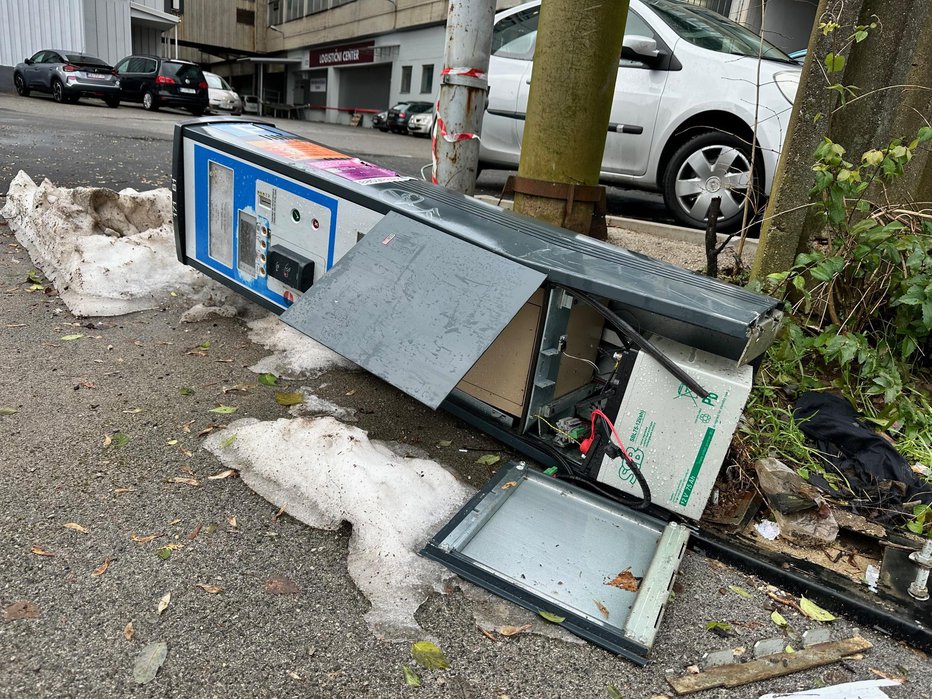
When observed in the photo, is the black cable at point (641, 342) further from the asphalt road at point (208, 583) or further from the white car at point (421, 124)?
the white car at point (421, 124)

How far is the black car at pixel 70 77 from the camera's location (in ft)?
58.5

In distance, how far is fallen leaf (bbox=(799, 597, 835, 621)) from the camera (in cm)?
199

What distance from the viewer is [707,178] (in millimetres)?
5152

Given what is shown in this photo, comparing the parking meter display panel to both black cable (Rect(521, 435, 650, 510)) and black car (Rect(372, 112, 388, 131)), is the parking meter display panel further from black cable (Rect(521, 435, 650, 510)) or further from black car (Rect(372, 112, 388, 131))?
black car (Rect(372, 112, 388, 131))

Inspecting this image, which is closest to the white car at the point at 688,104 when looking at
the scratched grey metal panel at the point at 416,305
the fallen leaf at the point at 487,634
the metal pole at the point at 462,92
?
the metal pole at the point at 462,92

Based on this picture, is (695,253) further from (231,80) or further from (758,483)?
(231,80)

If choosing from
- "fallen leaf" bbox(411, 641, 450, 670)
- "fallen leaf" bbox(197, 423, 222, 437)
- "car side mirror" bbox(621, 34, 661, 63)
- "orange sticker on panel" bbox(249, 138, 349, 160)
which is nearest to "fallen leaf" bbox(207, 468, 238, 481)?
"fallen leaf" bbox(197, 423, 222, 437)

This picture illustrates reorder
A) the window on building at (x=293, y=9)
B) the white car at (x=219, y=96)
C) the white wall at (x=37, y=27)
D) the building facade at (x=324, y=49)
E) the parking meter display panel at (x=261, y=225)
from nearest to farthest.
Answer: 1. the parking meter display panel at (x=261, y=225)
2. the white car at (x=219, y=96)
3. the white wall at (x=37, y=27)
4. the building facade at (x=324, y=49)
5. the window on building at (x=293, y=9)

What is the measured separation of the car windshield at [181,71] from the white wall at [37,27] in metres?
6.50

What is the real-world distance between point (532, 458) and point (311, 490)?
33.7 inches

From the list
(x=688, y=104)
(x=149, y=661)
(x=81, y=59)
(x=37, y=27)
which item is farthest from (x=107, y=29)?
(x=149, y=661)

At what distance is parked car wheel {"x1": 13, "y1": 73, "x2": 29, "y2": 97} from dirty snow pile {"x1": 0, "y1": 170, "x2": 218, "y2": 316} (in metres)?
19.0

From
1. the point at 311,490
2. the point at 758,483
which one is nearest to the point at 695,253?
the point at 758,483

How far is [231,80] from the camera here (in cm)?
5138
